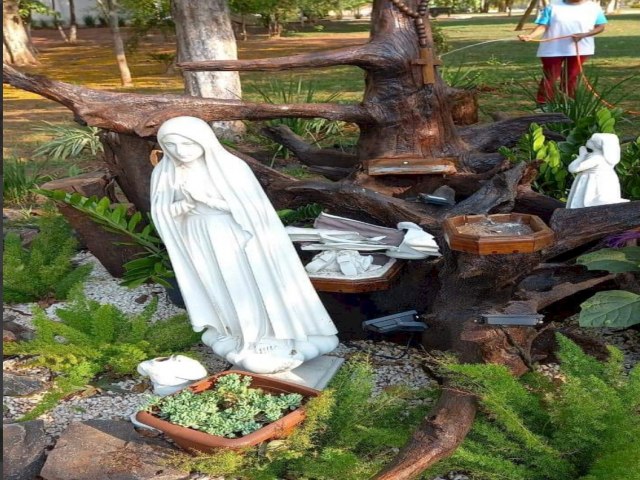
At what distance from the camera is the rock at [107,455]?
2818 millimetres

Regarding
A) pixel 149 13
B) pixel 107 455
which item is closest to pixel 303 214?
pixel 107 455

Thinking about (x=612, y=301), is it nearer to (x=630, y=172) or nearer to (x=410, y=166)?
(x=410, y=166)

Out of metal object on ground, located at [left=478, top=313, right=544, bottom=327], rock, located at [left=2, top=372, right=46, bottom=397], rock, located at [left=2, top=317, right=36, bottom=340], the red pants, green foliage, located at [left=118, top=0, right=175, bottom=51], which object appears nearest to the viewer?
metal object on ground, located at [left=478, top=313, right=544, bottom=327]

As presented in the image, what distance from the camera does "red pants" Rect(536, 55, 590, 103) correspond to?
23.1 feet

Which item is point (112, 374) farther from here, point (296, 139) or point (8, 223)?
point (8, 223)

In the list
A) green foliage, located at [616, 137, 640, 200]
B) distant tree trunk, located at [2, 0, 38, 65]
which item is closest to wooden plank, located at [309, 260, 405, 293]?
green foliage, located at [616, 137, 640, 200]

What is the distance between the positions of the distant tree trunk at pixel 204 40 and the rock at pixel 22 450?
5901mm

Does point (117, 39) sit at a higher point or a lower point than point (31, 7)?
lower

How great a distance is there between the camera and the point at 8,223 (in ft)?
21.0

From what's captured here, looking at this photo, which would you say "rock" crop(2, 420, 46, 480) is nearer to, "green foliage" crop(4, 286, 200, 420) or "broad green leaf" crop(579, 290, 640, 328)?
"green foliage" crop(4, 286, 200, 420)

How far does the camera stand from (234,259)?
11.0ft

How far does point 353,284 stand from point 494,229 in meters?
0.79

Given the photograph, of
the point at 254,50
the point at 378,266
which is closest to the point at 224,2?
the point at 378,266

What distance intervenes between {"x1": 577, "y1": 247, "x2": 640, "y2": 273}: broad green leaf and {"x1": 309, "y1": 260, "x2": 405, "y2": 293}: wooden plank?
0.95 metres
